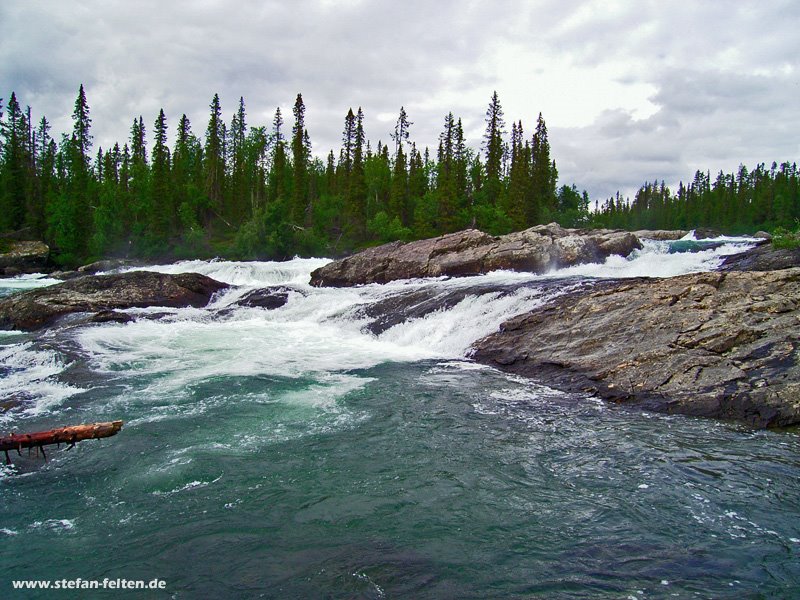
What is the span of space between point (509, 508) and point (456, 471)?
1141 mm

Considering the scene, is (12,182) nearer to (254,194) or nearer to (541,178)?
(254,194)

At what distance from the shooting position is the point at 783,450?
7777 millimetres

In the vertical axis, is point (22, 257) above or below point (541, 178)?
below

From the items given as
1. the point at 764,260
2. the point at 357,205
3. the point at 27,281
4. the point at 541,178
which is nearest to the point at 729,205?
the point at 541,178

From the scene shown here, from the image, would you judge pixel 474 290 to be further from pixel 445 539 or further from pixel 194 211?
pixel 194 211

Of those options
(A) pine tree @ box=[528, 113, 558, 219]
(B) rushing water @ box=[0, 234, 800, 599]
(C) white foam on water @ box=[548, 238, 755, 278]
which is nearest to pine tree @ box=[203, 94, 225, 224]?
(A) pine tree @ box=[528, 113, 558, 219]

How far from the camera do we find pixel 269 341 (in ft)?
55.5

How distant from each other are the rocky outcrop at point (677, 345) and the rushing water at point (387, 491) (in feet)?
2.84

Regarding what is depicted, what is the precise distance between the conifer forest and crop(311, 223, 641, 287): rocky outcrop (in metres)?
19.4

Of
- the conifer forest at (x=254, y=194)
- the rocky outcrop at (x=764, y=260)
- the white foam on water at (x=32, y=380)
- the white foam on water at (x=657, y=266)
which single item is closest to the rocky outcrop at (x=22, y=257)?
the conifer forest at (x=254, y=194)

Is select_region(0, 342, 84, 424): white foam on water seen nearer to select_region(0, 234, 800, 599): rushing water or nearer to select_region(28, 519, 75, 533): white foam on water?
select_region(0, 234, 800, 599): rushing water

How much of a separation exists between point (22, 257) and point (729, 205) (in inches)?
4394

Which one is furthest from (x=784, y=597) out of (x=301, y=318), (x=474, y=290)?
(x=301, y=318)

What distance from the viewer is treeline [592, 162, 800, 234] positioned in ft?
283
